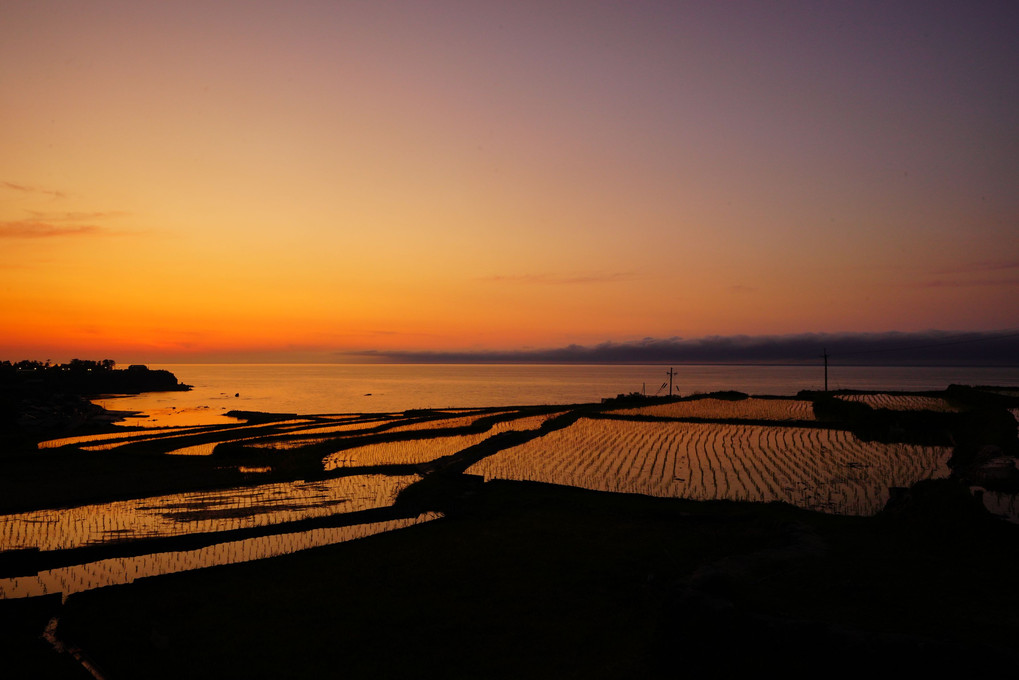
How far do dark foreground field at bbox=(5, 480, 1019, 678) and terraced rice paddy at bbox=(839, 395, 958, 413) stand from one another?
2885 centimetres

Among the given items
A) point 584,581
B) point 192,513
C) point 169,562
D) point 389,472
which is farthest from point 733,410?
point 169,562

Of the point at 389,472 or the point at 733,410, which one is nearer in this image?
the point at 389,472

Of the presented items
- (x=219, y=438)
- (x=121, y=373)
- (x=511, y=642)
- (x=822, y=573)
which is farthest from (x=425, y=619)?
(x=121, y=373)

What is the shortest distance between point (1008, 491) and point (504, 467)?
14453mm

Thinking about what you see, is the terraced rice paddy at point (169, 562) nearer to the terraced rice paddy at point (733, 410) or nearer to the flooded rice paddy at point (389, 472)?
the flooded rice paddy at point (389, 472)

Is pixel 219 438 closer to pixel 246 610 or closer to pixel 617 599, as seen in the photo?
pixel 246 610

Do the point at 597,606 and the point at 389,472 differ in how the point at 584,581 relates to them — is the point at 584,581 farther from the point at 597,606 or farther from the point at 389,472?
the point at 389,472

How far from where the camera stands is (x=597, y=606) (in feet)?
31.0

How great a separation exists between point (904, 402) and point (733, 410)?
11085 millimetres

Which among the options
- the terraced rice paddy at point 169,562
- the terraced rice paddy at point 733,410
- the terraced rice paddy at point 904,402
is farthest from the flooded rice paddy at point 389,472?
the terraced rice paddy at point 904,402

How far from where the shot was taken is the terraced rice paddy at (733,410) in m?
37.7

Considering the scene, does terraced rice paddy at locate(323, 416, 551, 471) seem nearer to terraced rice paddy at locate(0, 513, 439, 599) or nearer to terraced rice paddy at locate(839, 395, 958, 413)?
terraced rice paddy at locate(0, 513, 439, 599)

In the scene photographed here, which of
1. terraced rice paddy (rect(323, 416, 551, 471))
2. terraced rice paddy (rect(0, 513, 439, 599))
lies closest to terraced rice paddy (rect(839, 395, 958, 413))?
terraced rice paddy (rect(323, 416, 551, 471))

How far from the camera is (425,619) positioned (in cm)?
902
